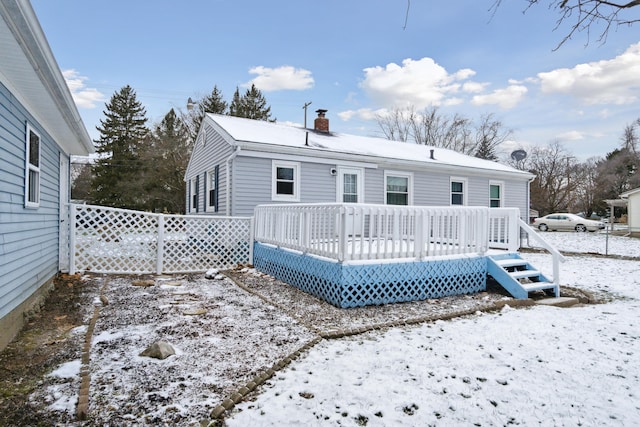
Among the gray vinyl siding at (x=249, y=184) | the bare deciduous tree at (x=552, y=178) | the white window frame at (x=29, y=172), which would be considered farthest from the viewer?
the bare deciduous tree at (x=552, y=178)

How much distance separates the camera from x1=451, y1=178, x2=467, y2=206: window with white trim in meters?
12.8

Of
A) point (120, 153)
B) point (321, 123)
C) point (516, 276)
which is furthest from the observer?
point (120, 153)

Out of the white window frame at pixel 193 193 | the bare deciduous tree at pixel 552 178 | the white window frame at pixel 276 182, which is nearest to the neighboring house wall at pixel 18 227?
the white window frame at pixel 276 182

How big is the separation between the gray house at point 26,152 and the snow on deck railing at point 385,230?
344cm

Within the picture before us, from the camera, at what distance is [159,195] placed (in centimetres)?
2430

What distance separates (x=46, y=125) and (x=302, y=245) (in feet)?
14.1

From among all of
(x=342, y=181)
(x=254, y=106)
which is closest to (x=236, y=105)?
(x=254, y=106)

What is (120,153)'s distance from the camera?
2766 cm

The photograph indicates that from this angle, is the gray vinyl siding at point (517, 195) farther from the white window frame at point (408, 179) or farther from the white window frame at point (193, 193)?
the white window frame at point (193, 193)

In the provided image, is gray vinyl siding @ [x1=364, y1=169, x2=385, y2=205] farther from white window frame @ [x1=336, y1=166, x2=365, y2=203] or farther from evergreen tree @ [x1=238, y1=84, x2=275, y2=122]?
evergreen tree @ [x1=238, y1=84, x2=275, y2=122]

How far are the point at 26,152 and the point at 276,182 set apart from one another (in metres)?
5.58

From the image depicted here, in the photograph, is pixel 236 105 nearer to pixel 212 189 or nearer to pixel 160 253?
pixel 212 189

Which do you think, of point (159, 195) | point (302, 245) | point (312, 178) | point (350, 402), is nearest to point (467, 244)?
point (302, 245)

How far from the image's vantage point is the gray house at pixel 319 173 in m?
9.00
